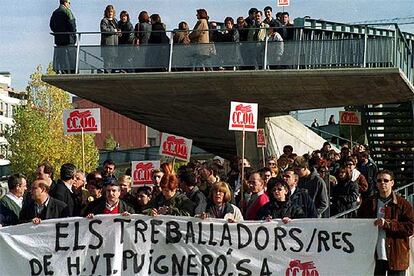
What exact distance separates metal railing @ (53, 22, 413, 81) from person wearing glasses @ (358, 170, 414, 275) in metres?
12.1

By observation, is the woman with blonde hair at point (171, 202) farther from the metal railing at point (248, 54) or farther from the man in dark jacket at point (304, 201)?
the metal railing at point (248, 54)

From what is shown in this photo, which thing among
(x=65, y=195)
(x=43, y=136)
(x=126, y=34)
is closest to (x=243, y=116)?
(x=65, y=195)

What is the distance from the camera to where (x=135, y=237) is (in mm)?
15180

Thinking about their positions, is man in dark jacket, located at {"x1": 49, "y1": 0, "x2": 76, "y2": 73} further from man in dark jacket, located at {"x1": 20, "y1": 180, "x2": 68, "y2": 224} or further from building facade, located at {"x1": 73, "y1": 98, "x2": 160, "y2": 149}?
building facade, located at {"x1": 73, "y1": 98, "x2": 160, "y2": 149}

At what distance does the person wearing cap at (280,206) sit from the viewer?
592 inches

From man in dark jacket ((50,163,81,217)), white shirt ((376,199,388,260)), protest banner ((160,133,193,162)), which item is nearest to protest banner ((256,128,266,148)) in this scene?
protest banner ((160,133,193,162))

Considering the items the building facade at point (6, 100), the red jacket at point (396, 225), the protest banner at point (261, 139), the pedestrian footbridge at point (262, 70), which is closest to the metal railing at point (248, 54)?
the pedestrian footbridge at point (262, 70)

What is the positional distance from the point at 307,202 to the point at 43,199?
3452 millimetres

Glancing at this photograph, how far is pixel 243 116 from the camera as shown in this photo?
19.9 m

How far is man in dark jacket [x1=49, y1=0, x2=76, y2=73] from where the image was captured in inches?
1086

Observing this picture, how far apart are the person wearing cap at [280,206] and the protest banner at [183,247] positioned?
18 centimetres

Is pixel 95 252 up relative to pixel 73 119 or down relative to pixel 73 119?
down

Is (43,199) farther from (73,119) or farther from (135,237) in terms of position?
(73,119)

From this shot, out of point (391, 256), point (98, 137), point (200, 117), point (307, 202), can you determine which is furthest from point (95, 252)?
point (98, 137)
